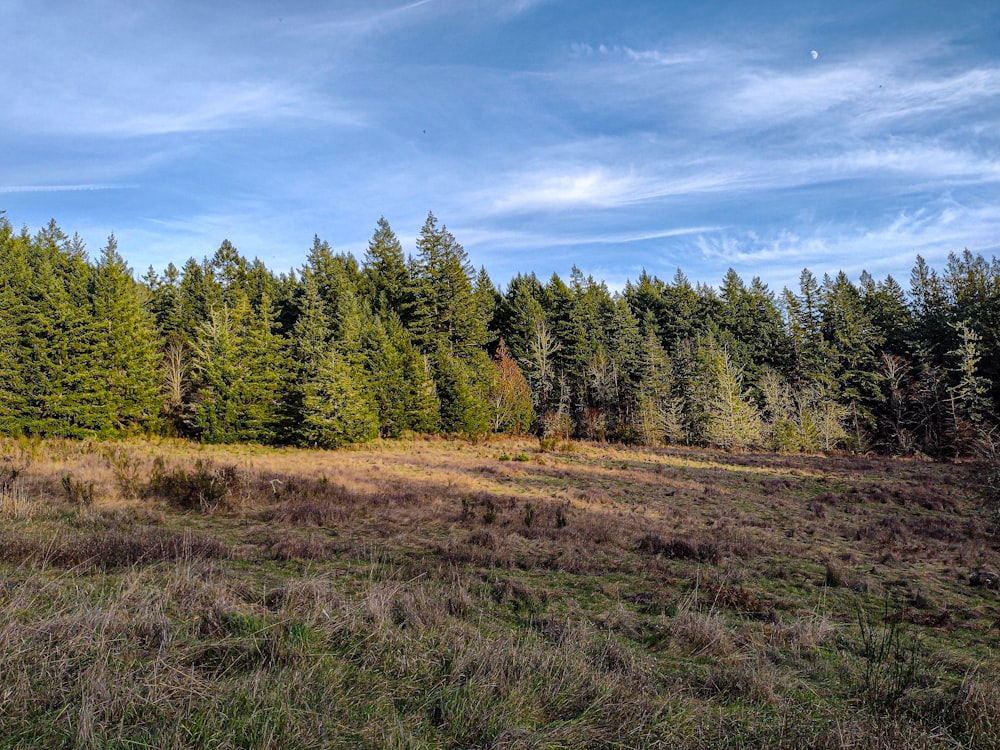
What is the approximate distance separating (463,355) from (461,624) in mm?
39588

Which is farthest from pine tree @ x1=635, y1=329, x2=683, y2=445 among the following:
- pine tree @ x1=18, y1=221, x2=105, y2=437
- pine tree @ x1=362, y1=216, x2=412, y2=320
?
pine tree @ x1=18, y1=221, x2=105, y2=437

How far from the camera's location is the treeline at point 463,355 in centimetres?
2903

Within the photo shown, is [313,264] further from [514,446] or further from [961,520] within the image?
[961,520]

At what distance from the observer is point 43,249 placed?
43812mm

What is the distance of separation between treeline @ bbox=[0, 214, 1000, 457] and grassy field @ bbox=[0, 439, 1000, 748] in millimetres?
17240

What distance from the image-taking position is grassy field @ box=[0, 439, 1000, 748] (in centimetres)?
278

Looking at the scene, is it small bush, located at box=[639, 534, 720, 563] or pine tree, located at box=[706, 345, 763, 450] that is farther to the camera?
pine tree, located at box=[706, 345, 763, 450]

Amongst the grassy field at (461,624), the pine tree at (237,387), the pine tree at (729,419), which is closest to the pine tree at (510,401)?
the pine tree at (729,419)

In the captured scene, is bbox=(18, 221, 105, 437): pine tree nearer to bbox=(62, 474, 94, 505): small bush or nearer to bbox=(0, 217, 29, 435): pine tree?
bbox=(0, 217, 29, 435): pine tree

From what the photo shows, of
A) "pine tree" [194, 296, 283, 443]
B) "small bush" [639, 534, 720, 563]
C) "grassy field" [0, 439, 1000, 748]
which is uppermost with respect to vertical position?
"pine tree" [194, 296, 283, 443]

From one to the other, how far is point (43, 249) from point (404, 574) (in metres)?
54.2

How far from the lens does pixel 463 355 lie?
44000mm

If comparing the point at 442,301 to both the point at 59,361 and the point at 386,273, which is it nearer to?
the point at 386,273

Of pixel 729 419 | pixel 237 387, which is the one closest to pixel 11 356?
pixel 237 387
